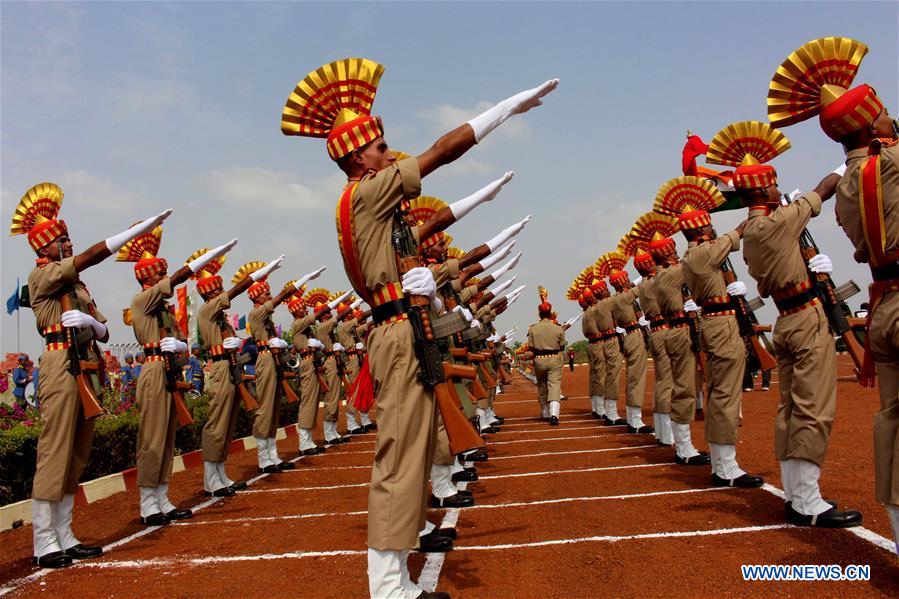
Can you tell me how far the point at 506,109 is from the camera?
3.45 m

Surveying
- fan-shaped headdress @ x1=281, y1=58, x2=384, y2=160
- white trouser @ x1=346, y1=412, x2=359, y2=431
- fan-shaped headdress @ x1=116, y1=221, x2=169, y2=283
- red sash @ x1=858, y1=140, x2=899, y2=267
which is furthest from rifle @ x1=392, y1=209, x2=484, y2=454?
white trouser @ x1=346, y1=412, x2=359, y2=431

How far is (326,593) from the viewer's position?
4000 mm

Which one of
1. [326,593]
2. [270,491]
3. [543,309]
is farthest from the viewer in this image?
[543,309]

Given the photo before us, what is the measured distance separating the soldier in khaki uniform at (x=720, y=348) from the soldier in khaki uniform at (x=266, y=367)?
5926 millimetres

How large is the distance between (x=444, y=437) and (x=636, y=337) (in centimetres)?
620

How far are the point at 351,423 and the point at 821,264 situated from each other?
1217 centimetres

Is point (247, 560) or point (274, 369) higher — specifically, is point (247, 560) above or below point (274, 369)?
below

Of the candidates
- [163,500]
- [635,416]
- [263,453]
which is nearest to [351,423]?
[263,453]

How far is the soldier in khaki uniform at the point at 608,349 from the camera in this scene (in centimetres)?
1238

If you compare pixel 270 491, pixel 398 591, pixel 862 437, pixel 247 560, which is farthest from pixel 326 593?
pixel 862 437

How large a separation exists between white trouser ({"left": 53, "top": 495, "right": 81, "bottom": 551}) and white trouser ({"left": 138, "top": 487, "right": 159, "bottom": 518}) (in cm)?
110

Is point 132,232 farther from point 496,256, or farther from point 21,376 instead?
point 21,376

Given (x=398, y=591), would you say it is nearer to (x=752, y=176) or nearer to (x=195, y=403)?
(x=752, y=176)

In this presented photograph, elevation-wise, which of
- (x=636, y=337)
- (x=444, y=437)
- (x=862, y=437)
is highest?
(x=636, y=337)
